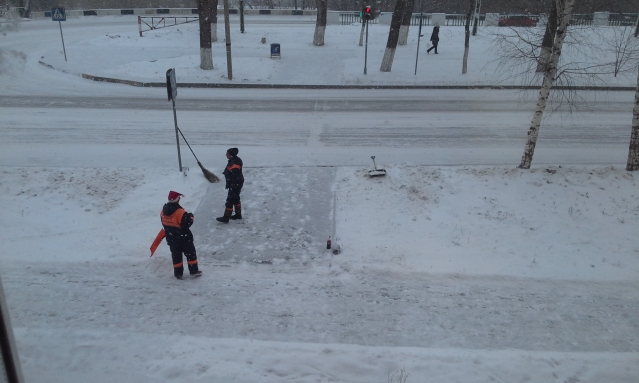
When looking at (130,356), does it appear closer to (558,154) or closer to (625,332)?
(625,332)

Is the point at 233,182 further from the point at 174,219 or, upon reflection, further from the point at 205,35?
the point at 205,35

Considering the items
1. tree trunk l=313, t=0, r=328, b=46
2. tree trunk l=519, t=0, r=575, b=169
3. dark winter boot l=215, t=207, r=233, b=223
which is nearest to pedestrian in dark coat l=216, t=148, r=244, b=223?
dark winter boot l=215, t=207, r=233, b=223

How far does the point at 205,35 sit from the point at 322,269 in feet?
54.9

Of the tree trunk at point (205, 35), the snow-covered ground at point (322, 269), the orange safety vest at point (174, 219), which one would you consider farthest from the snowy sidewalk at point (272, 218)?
the tree trunk at point (205, 35)

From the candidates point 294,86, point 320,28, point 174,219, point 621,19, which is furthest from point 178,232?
point 621,19

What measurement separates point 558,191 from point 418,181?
2.84 metres

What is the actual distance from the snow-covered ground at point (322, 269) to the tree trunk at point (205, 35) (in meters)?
9.74

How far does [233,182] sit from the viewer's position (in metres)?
8.21

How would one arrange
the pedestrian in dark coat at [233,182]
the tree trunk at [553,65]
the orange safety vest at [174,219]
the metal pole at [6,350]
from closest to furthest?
1. the metal pole at [6,350]
2. the orange safety vest at [174,219]
3. the pedestrian in dark coat at [233,182]
4. the tree trunk at [553,65]

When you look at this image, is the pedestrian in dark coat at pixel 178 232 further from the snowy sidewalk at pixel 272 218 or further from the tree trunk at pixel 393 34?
the tree trunk at pixel 393 34

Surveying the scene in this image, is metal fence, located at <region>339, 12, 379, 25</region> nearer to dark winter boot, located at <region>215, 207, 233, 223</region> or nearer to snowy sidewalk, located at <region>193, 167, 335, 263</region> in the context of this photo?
snowy sidewalk, located at <region>193, 167, 335, 263</region>

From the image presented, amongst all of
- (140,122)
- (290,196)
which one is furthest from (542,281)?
(140,122)

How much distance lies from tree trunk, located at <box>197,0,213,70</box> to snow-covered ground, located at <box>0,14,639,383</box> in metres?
9.74

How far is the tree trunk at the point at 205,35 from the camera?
2020cm
